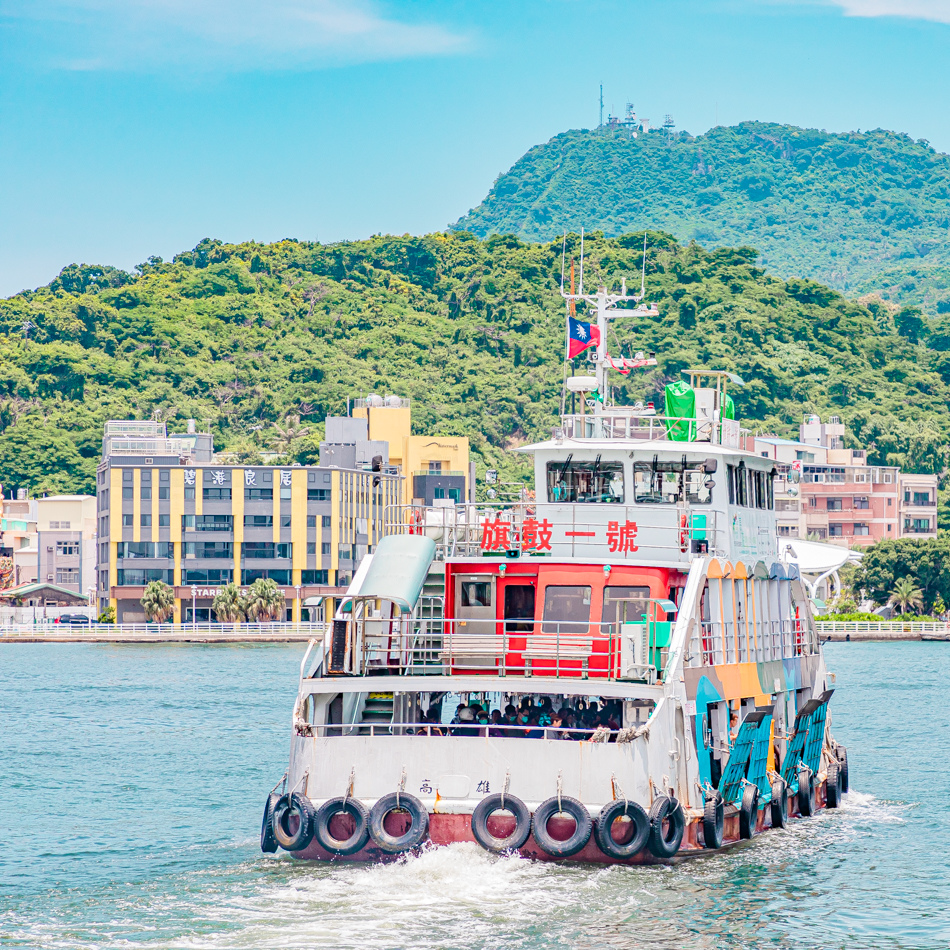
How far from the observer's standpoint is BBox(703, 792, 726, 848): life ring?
26047 millimetres

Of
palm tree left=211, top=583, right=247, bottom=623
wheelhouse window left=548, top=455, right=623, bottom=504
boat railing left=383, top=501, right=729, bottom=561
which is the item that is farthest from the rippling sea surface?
palm tree left=211, top=583, right=247, bottom=623

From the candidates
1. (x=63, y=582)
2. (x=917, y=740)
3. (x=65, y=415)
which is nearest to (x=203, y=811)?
(x=917, y=740)

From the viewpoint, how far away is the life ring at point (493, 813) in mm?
23859

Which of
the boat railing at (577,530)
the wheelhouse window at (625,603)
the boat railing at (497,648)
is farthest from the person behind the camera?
the boat railing at (577,530)

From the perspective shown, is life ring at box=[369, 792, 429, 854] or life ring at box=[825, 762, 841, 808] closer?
life ring at box=[369, 792, 429, 854]

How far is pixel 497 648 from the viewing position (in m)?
27.3

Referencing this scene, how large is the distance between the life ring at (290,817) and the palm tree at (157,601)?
96.6 metres

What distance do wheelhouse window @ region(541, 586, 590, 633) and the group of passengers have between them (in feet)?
4.75

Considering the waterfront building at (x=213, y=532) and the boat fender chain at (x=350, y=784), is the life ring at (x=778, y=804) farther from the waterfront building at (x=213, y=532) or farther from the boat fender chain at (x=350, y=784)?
the waterfront building at (x=213, y=532)

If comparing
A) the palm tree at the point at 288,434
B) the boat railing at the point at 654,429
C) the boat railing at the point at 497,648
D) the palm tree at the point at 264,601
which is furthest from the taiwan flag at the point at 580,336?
the palm tree at the point at 288,434

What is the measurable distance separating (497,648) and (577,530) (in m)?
2.96

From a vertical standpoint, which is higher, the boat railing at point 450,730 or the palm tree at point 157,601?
the palm tree at point 157,601

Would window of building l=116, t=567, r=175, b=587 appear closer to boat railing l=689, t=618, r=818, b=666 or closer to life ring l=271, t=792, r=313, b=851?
boat railing l=689, t=618, r=818, b=666

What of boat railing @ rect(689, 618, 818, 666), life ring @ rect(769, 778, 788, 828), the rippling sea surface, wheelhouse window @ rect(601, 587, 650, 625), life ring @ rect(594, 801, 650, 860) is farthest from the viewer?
life ring @ rect(769, 778, 788, 828)
